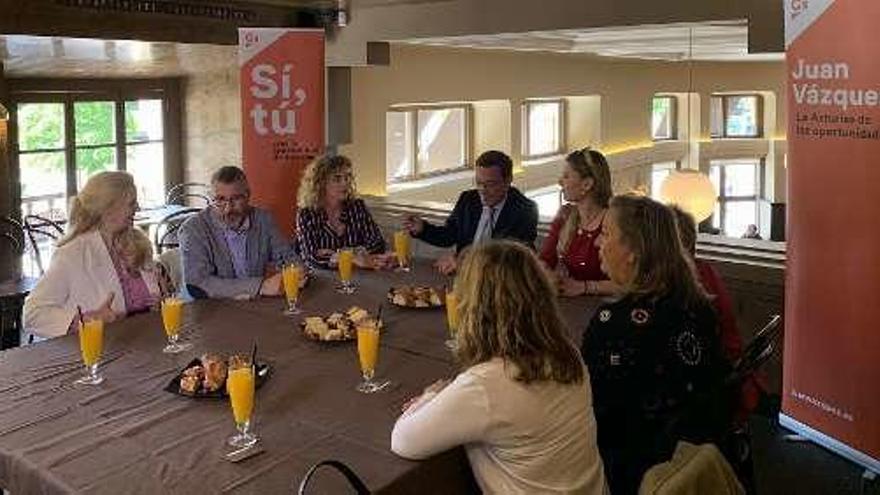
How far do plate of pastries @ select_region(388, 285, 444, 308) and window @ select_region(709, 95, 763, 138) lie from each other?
391 inches

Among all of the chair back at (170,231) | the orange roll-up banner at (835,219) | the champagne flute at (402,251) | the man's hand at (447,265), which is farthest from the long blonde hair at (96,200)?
the chair back at (170,231)

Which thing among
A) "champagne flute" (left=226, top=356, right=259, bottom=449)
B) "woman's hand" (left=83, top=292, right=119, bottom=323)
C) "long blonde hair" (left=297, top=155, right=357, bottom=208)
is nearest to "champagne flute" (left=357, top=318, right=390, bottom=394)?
"champagne flute" (left=226, top=356, right=259, bottom=449)

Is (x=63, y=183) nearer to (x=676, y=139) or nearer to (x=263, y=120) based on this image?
(x=263, y=120)

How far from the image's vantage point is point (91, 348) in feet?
7.48

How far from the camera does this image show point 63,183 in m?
6.41

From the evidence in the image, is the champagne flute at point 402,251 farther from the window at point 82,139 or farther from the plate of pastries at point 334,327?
the window at point 82,139

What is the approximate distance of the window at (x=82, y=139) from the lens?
6168 millimetres

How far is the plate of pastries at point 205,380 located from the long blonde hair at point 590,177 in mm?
1726

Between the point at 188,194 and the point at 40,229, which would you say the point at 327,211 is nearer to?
the point at 40,229

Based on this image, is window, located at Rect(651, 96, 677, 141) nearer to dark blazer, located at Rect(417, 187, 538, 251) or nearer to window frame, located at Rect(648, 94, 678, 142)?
window frame, located at Rect(648, 94, 678, 142)

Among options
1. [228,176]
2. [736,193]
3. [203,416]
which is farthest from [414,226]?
[736,193]

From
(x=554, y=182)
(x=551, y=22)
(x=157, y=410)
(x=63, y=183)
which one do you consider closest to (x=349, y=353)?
(x=157, y=410)

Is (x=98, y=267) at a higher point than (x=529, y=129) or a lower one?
lower

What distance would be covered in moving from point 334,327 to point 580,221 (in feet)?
4.45
